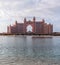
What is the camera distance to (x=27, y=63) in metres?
27.8

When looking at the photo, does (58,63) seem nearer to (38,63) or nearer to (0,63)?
(38,63)

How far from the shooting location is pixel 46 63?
27703 mm

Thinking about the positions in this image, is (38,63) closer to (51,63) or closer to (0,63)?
(51,63)

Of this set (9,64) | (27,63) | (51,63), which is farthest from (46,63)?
(9,64)

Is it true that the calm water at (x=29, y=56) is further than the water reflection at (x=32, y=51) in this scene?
No

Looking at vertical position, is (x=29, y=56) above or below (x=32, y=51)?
above

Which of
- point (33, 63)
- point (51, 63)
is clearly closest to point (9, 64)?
point (33, 63)

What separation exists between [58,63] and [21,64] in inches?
186

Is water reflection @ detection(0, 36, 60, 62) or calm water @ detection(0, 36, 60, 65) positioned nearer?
calm water @ detection(0, 36, 60, 65)

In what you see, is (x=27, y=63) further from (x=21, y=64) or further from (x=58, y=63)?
(x=58, y=63)

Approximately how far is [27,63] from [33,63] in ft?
2.49

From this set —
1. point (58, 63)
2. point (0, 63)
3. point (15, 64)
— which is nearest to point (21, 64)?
point (15, 64)

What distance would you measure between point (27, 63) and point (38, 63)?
138 centimetres

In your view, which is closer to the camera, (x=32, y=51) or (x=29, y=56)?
(x=29, y=56)
